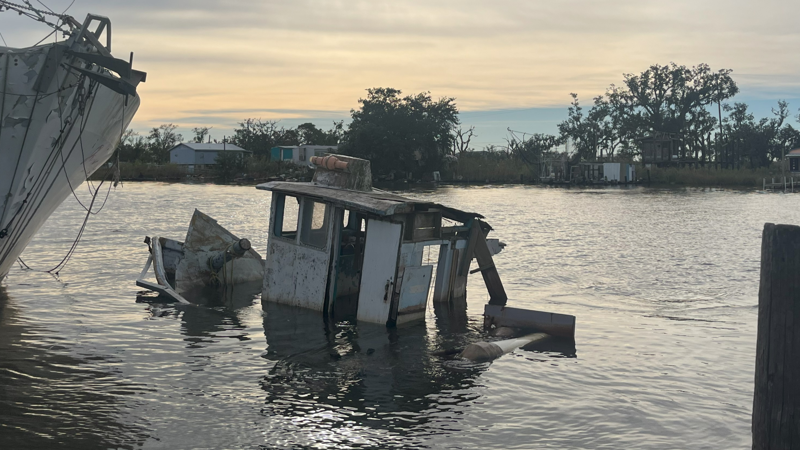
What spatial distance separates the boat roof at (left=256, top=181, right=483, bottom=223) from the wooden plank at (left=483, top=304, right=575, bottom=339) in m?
2.24

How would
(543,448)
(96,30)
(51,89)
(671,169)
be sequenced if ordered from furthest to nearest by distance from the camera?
(671,169), (96,30), (51,89), (543,448)

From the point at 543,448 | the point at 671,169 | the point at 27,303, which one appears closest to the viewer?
the point at 543,448

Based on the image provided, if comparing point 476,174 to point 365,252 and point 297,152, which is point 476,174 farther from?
point 365,252

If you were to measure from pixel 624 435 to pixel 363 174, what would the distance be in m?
8.00

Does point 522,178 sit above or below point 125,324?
above

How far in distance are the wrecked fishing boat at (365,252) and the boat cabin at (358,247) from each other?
0.02 m

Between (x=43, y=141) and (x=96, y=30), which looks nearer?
(x=43, y=141)

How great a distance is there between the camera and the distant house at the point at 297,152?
93.6 meters

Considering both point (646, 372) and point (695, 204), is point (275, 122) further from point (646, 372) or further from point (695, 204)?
point (646, 372)

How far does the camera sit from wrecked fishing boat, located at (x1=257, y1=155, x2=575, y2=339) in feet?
44.4

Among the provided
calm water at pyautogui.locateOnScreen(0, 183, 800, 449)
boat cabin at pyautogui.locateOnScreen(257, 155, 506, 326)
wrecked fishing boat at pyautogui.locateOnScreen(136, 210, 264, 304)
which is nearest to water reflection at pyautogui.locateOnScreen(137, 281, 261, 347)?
calm water at pyautogui.locateOnScreen(0, 183, 800, 449)

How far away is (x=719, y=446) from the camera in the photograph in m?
8.92

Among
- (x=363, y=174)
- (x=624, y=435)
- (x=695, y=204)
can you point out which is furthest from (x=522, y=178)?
(x=624, y=435)

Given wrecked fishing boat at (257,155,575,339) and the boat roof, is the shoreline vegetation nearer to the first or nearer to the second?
wrecked fishing boat at (257,155,575,339)
